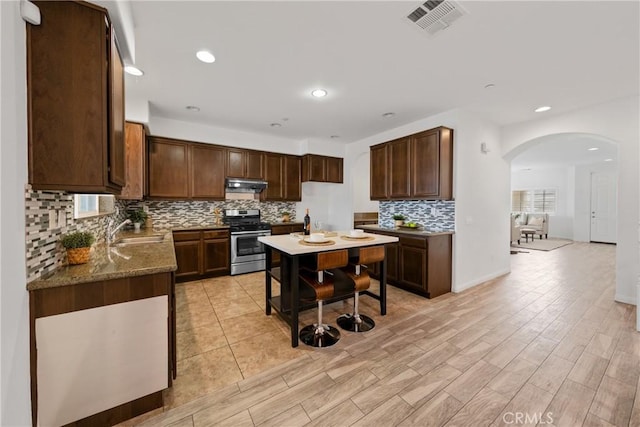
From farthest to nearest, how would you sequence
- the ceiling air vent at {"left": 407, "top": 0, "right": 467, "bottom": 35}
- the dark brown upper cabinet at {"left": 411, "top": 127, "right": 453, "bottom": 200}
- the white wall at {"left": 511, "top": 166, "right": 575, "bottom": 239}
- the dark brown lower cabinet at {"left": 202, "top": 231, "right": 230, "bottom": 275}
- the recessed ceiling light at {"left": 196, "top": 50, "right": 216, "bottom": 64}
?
1. the white wall at {"left": 511, "top": 166, "right": 575, "bottom": 239}
2. the dark brown lower cabinet at {"left": 202, "top": 231, "right": 230, "bottom": 275}
3. the dark brown upper cabinet at {"left": 411, "top": 127, "right": 453, "bottom": 200}
4. the recessed ceiling light at {"left": 196, "top": 50, "right": 216, "bottom": 64}
5. the ceiling air vent at {"left": 407, "top": 0, "right": 467, "bottom": 35}

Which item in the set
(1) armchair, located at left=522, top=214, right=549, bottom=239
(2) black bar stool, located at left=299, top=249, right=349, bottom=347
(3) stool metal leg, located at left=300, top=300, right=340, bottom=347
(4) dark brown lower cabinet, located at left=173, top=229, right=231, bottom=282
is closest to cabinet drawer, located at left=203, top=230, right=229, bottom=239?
(4) dark brown lower cabinet, located at left=173, top=229, right=231, bottom=282

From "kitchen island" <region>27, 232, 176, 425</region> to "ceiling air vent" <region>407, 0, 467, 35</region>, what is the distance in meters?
2.44

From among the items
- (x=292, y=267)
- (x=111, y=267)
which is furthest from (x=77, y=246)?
(x=292, y=267)

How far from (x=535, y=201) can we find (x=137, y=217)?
40.6 ft

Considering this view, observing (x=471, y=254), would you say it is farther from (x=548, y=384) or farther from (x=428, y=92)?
(x=428, y=92)

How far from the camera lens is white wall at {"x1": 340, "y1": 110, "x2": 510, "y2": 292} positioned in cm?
360

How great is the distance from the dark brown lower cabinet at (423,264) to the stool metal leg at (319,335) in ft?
5.12

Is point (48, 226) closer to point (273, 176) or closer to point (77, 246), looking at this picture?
point (77, 246)

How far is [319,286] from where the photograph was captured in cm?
220

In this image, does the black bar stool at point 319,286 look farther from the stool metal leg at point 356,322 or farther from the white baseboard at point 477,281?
the white baseboard at point 477,281

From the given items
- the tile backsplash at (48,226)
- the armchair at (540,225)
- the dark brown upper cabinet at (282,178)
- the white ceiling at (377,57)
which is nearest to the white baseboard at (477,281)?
the white ceiling at (377,57)

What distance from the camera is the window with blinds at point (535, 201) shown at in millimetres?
8938

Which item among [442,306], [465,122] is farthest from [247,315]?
[465,122]

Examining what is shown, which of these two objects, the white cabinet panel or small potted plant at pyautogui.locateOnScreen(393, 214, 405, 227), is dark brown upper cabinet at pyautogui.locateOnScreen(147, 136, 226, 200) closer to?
the white cabinet panel
